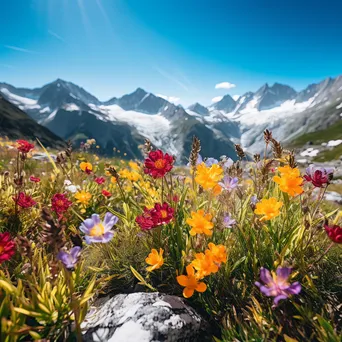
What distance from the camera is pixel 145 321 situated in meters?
2.21

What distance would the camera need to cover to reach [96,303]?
2.72 m

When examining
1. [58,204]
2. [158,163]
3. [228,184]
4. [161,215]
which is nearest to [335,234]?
[228,184]

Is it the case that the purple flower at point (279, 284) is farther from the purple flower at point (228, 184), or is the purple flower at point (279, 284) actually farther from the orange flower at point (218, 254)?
the purple flower at point (228, 184)

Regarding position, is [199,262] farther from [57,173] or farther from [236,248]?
[57,173]

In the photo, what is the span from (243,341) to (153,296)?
89 centimetres

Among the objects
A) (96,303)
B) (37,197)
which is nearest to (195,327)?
(96,303)

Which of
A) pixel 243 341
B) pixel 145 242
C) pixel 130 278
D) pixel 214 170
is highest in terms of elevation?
pixel 214 170

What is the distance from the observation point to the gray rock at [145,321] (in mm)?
2137

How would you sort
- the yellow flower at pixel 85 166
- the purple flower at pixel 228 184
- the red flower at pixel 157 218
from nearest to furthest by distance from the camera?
the red flower at pixel 157 218 < the purple flower at pixel 228 184 < the yellow flower at pixel 85 166

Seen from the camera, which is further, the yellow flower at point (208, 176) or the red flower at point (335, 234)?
the yellow flower at point (208, 176)

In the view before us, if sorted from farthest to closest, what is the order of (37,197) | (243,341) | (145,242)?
(37,197) < (145,242) < (243,341)

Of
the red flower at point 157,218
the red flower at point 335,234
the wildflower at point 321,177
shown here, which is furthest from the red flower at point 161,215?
the wildflower at point 321,177

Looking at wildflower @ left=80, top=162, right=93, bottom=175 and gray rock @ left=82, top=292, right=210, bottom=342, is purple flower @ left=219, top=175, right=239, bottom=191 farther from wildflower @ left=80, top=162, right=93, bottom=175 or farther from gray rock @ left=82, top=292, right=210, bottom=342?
wildflower @ left=80, top=162, right=93, bottom=175

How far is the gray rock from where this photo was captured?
2137 millimetres
